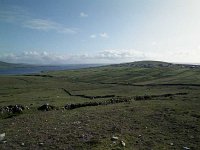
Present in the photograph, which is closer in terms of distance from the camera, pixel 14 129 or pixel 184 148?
pixel 184 148

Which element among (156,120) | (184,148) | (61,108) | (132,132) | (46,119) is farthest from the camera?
(61,108)

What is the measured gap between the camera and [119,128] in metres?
27.5

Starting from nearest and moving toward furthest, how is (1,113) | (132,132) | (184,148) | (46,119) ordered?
(184,148) → (132,132) → (46,119) → (1,113)

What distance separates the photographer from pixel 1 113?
4125 cm

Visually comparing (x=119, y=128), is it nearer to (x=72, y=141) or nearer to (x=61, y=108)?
(x=72, y=141)

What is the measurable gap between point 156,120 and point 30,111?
22.0 meters

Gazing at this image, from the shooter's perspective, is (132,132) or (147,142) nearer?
(147,142)

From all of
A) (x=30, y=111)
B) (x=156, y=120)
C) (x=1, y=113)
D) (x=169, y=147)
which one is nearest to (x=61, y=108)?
(x=30, y=111)

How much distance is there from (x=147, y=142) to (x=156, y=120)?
29.2 feet

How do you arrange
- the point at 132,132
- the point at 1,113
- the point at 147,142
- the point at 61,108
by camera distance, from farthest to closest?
the point at 61,108, the point at 1,113, the point at 132,132, the point at 147,142

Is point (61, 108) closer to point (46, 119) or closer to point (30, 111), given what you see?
point (30, 111)

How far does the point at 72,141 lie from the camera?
2333 cm

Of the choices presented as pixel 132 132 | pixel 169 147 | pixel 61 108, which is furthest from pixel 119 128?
pixel 61 108

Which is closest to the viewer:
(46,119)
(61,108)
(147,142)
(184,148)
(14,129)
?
(184,148)
